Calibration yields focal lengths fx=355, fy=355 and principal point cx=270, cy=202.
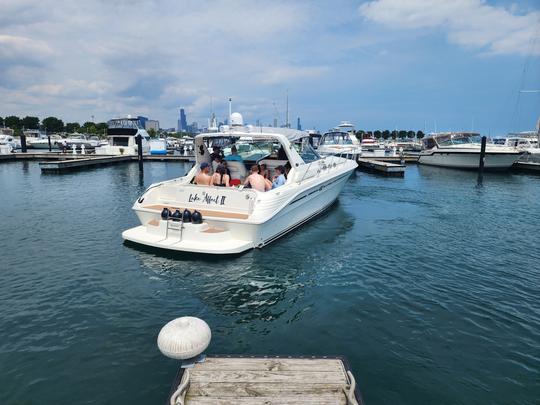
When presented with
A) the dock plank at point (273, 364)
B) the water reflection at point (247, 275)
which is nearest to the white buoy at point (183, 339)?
the dock plank at point (273, 364)

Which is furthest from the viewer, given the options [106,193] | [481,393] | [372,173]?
[372,173]

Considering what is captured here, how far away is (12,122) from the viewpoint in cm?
9856

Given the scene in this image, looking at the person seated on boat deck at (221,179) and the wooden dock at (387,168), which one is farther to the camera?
the wooden dock at (387,168)

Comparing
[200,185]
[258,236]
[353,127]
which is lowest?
[258,236]

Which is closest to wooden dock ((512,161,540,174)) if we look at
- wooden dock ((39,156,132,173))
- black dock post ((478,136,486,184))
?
black dock post ((478,136,486,184))

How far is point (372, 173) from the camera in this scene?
95.0 feet

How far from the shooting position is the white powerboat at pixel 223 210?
845 centimetres

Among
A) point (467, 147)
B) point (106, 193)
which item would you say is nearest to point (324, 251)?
point (106, 193)

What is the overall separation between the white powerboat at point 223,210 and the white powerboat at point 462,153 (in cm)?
2397

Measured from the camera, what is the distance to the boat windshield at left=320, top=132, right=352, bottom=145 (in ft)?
109

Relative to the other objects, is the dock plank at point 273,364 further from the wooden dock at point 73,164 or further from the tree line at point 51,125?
the tree line at point 51,125

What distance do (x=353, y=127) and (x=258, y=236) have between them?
3036 cm

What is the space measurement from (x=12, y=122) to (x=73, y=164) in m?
91.5

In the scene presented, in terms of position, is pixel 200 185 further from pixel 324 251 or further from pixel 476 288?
pixel 476 288
